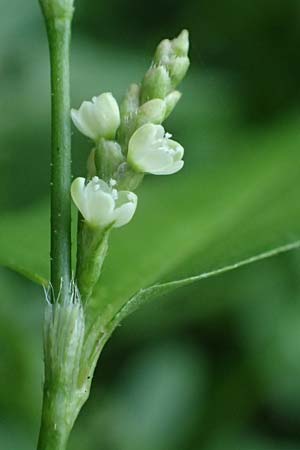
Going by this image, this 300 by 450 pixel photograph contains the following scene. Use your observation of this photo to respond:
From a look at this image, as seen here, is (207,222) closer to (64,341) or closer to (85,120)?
(85,120)

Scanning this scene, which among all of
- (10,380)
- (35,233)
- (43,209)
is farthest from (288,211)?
(10,380)

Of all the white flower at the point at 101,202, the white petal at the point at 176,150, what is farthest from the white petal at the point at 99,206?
the white petal at the point at 176,150

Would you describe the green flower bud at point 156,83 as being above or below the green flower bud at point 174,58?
below

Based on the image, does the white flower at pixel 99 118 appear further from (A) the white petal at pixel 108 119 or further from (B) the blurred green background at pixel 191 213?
(B) the blurred green background at pixel 191 213

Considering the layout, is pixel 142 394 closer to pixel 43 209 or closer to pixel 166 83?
pixel 43 209

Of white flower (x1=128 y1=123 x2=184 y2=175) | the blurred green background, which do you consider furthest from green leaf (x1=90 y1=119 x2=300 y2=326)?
white flower (x1=128 y1=123 x2=184 y2=175)

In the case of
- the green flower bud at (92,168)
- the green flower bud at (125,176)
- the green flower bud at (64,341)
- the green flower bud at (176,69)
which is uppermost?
the green flower bud at (176,69)
